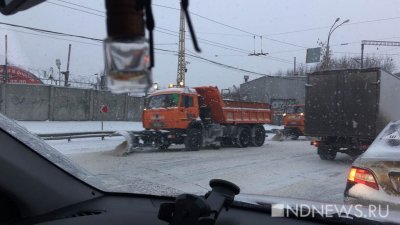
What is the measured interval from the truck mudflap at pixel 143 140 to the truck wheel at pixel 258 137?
5597mm

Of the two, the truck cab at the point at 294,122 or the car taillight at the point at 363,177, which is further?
the truck cab at the point at 294,122

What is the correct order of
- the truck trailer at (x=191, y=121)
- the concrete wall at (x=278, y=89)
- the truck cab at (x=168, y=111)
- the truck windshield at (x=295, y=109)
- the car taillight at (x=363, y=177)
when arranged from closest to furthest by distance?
1. the car taillight at (x=363, y=177)
2. the truck trailer at (x=191, y=121)
3. the truck cab at (x=168, y=111)
4. the concrete wall at (x=278, y=89)
5. the truck windshield at (x=295, y=109)

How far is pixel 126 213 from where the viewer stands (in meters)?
2.58

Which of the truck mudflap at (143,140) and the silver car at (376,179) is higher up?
the silver car at (376,179)

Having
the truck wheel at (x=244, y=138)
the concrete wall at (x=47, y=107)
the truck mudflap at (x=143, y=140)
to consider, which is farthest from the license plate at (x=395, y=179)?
the concrete wall at (x=47, y=107)

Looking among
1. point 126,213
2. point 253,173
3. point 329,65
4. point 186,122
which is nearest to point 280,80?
point 329,65

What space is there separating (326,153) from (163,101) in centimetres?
639

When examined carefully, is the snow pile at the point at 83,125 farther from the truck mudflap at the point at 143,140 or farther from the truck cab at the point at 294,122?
the truck cab at the point at 294,122

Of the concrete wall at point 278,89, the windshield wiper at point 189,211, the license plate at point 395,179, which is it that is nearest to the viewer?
the windshield wiper at point 189,211

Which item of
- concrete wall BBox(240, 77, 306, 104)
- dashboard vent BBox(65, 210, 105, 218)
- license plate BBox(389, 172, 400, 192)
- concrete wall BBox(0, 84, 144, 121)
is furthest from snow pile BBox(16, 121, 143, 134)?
dashboard vent BBox(65, 210, 105, 218)

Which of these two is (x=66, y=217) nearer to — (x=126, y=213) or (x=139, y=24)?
(x=126, y=213)

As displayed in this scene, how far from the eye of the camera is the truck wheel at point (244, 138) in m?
21.2

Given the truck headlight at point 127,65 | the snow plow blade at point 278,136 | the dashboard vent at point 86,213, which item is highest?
the truck headlight at point 127,65

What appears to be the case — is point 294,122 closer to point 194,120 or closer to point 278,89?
point 278,89
